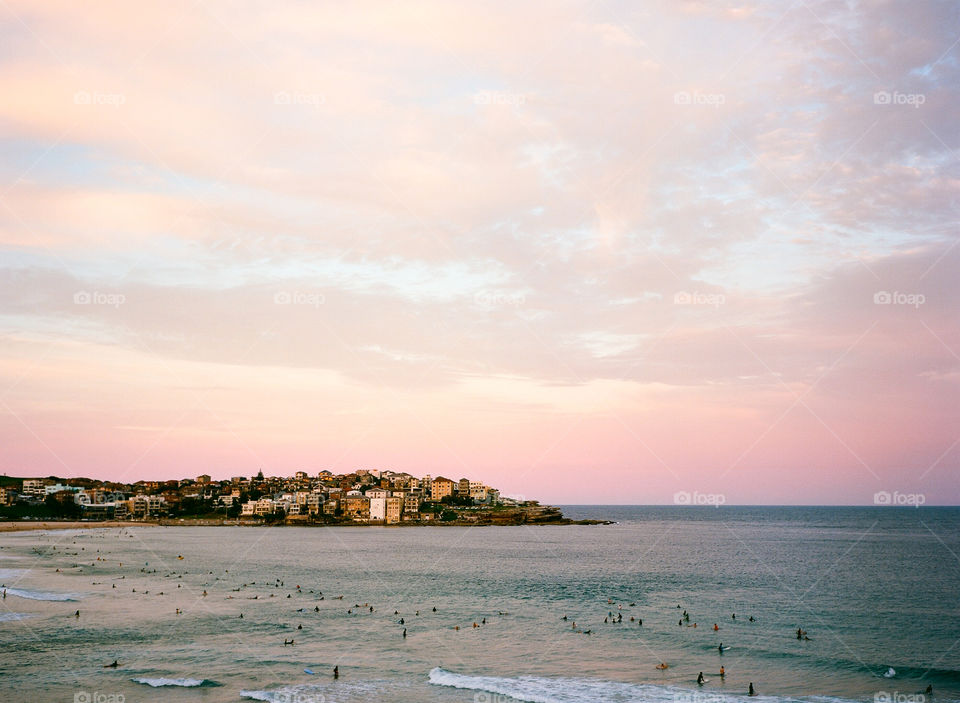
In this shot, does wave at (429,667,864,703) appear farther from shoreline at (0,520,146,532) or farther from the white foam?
shoreline at (0,520,146,532)

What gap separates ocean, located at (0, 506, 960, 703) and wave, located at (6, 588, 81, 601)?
503 millimetres

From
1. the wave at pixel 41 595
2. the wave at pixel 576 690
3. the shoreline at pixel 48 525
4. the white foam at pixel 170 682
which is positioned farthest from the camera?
the shoreline at pixel 48 525

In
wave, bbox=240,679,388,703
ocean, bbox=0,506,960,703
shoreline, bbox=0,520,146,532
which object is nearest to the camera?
wave, bbox=240,679,388,703

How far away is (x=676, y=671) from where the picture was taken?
41.8m

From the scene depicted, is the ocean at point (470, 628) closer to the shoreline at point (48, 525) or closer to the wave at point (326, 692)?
the wave at point (326, 692)

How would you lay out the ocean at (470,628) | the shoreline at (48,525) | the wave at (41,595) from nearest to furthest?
the ocean at (470,628), the wave at (41,595), the shoreline at (48,525)

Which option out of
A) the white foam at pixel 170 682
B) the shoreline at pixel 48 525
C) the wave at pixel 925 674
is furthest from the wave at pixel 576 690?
the shoreline at pixel 48 525

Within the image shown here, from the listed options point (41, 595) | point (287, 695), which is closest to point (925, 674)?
point (287, 695)

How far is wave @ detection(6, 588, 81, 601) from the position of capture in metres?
61.9

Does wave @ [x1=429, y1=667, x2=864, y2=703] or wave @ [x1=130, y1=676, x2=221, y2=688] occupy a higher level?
wave @ [x1=429, y1=667, x2=864, y2=703]

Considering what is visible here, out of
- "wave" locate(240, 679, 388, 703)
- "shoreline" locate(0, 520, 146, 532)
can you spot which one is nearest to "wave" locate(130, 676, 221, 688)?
"wave" locate(240, 679, 388, 703)

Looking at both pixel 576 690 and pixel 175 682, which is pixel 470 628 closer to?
pixel 576 690

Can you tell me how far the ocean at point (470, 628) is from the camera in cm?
3797

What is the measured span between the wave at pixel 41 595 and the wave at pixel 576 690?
42.5 metres
